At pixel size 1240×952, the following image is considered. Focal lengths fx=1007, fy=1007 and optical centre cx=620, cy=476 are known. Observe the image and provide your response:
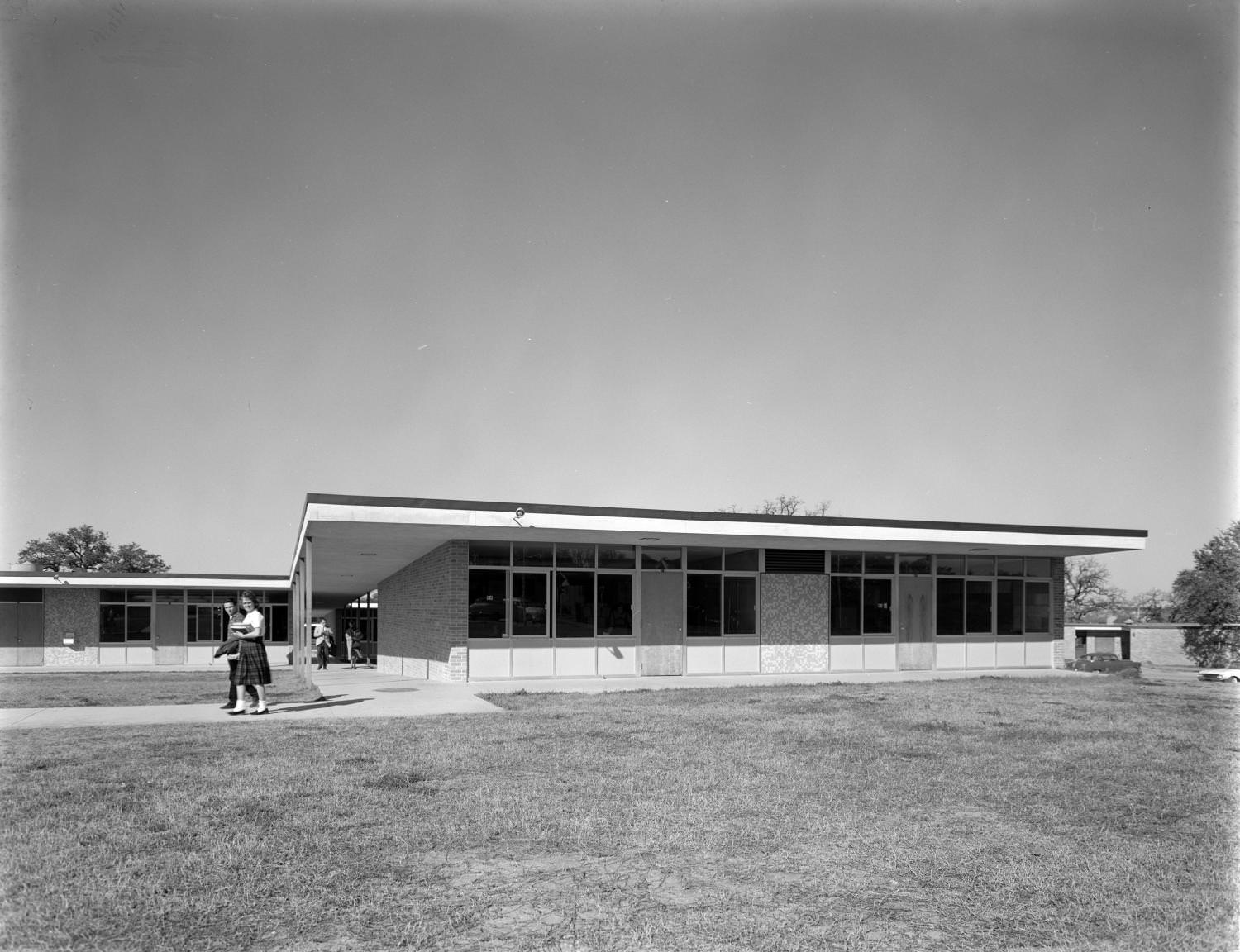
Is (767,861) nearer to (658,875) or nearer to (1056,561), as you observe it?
(658,875)

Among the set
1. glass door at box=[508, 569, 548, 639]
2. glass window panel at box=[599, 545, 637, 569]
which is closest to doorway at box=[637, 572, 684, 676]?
glass window panel at box=[599, 545, 637, 569]

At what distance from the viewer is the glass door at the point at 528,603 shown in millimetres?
19906

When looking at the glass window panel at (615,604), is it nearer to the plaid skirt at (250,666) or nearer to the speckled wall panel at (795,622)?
the speckled wall panel at (795,622)

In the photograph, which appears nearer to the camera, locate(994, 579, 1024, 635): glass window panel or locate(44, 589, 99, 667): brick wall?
locate(994, 579, 1024, 635): glass window panel

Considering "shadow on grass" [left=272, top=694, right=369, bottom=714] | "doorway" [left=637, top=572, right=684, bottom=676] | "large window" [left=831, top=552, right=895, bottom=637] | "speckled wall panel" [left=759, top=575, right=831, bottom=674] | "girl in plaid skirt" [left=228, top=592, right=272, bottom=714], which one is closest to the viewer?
"girl in plaid skirt" [left=228, top=592, right=272, bottom=714]

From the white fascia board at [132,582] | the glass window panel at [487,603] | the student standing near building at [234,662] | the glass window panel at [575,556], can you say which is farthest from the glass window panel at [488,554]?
the white fascia board at [132,582]

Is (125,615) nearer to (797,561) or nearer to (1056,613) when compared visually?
(797,561)

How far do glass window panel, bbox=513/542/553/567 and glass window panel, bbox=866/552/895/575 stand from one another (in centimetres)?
784

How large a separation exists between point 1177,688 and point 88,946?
63.5ft

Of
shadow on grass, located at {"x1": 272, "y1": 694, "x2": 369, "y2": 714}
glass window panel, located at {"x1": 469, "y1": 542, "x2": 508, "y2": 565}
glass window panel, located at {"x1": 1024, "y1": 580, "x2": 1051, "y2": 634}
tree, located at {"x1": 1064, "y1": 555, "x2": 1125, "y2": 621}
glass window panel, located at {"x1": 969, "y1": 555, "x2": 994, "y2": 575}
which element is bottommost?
tree, located at {"x1": 1064, "y1": 555, "x2": 1125, "y2": 621}

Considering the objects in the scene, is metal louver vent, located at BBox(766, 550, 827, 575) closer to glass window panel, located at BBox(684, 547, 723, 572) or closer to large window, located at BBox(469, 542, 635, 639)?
glass window panel, located at BBox(684, 547, 723, 572)

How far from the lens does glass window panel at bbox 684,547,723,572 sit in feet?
70.9

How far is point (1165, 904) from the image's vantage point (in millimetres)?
4941

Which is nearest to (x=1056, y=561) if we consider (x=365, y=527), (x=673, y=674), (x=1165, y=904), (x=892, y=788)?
(x=673, y=674)
